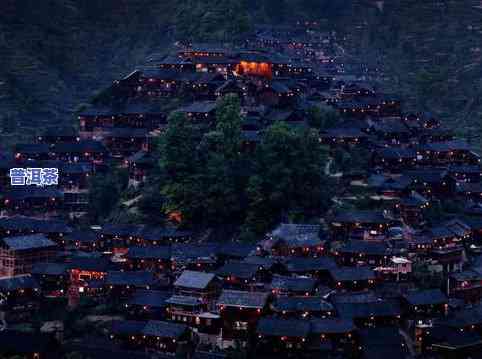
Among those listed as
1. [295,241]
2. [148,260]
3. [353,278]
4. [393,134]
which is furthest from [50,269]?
[393,134]

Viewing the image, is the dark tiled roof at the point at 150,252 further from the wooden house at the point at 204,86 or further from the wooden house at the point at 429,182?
the wooden house at the point at 204,86

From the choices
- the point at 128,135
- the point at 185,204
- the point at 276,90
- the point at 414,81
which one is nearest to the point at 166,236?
the point at 185,204

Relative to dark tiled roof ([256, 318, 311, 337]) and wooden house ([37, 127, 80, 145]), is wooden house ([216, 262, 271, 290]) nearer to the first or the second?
dark tiled roof ([256, 318, 311, 337])

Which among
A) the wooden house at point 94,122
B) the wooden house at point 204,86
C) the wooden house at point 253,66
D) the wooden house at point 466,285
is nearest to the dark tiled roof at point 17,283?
the wooden house at point 94,122

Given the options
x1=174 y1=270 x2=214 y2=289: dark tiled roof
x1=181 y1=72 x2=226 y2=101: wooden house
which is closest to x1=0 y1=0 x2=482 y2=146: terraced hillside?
x1=181 y1=72 x2=226 y2=101: wooden house

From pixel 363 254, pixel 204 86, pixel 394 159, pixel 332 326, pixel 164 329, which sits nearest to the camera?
pixel 332 326

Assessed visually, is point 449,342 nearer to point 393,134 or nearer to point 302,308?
point 302,308

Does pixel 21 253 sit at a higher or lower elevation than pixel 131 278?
higher

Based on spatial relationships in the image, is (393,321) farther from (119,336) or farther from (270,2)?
(270,2)
